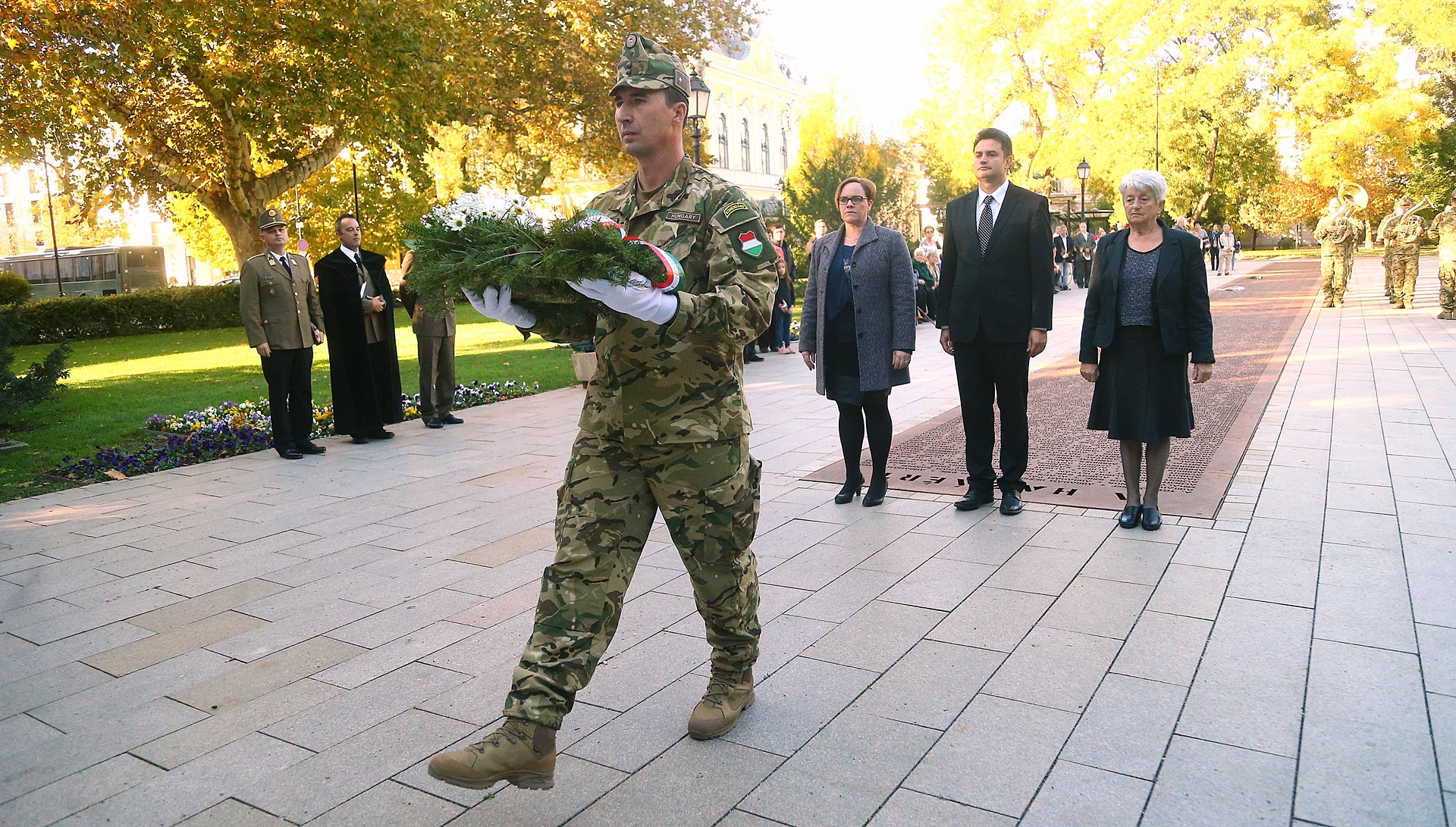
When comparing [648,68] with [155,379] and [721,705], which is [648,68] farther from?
[155,379]

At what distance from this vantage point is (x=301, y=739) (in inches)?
139

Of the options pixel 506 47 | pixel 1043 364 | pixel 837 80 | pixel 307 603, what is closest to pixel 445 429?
pixel 307 603

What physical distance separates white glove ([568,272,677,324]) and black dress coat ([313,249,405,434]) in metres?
7.86

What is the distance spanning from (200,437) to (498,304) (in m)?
8.55

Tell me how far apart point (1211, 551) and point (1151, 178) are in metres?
2.06

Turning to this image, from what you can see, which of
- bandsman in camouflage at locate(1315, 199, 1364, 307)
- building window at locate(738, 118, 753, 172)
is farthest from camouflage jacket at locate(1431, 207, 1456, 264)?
building window at locate(738, 118, 753, 172)

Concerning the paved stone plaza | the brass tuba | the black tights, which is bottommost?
the paved stone plaza

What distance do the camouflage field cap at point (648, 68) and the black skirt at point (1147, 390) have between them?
372cm

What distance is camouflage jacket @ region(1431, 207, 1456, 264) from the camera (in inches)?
663

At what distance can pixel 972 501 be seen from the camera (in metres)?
6.37

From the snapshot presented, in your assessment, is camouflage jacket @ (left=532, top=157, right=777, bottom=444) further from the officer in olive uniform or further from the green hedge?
the green hedge

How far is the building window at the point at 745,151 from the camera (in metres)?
74.6

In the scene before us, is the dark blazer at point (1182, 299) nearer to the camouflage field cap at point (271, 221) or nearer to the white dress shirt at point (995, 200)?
the white dress shirt at point (995, 200)

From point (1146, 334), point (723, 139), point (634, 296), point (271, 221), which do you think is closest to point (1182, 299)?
point (1146, 334)
